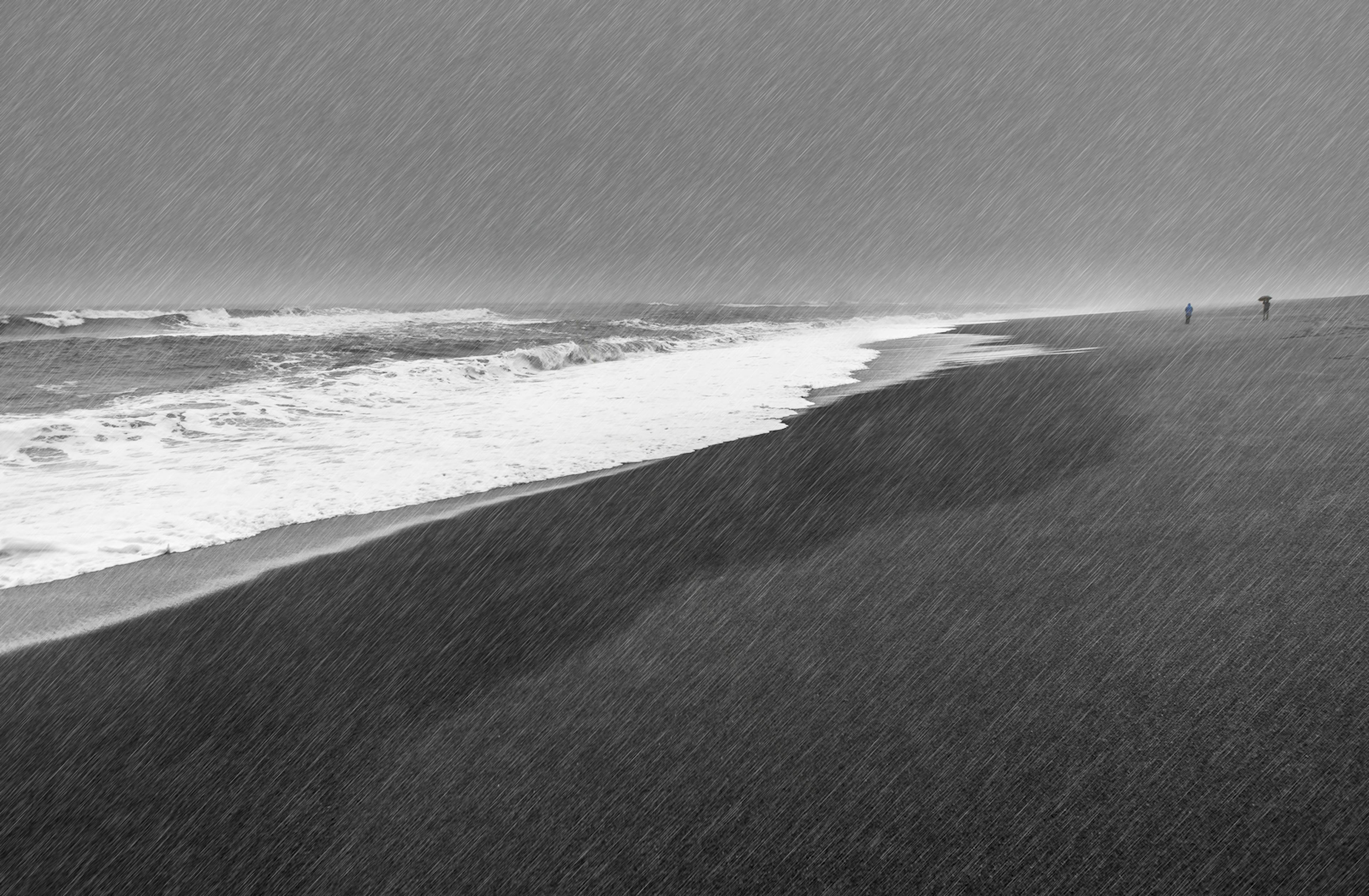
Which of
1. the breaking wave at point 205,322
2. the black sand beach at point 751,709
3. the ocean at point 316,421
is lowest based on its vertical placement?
the black sand beach at point 751,709

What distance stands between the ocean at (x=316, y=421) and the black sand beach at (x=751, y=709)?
5.95 feet

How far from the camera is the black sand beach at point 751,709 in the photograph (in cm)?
234

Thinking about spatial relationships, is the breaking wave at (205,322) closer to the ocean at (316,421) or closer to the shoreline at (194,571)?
the ocean at (316,421)

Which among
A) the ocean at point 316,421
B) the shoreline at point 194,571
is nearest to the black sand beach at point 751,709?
the shoreline at point 194,571

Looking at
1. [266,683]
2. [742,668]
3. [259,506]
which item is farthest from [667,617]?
Result: [259,506]

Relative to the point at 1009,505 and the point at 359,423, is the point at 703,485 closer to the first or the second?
the point at 1009,505

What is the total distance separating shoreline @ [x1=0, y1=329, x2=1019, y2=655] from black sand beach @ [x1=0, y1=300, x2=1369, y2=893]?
20 cm

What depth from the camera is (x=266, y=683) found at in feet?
11.8

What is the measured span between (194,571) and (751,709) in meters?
4.09

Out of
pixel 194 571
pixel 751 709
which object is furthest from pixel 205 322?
pixel 751 709

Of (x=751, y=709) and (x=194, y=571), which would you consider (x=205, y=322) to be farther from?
(x=751, y=709)

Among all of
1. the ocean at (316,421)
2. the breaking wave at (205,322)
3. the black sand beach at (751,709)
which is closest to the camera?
the black sand beach at (751,709)

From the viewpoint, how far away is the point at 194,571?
16.8ft

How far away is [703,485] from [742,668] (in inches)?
143
